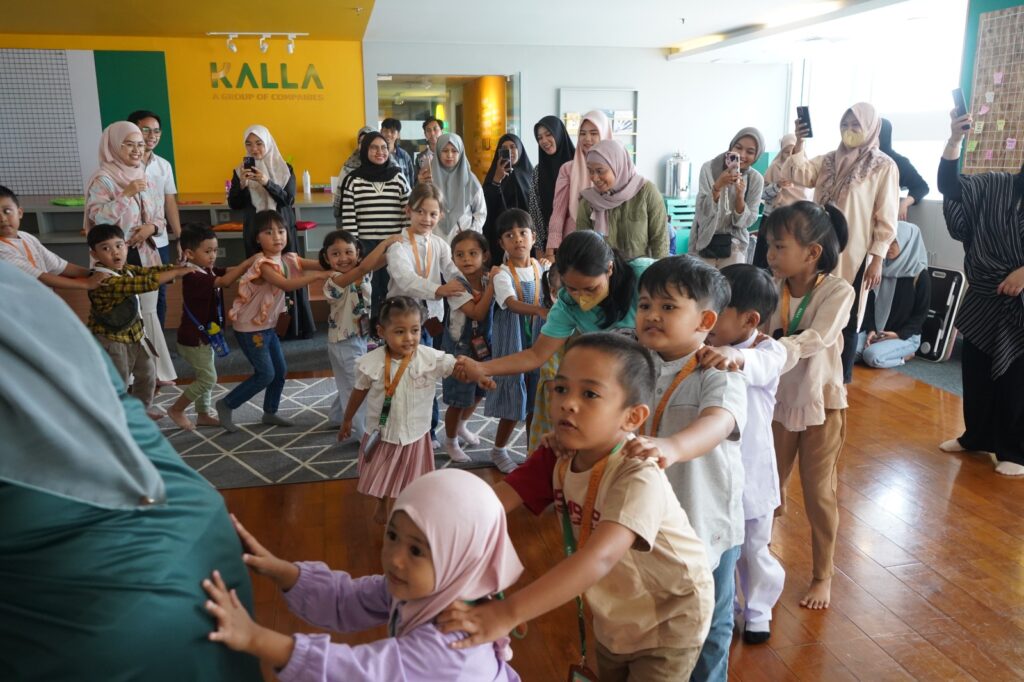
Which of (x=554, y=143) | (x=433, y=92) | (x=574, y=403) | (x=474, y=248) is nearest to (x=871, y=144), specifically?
→ (x=554, y=143)

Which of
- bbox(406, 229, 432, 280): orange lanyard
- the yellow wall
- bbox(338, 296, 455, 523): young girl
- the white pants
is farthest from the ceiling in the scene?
the white pants

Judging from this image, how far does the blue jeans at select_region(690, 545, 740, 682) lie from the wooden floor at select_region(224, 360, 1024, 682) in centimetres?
43

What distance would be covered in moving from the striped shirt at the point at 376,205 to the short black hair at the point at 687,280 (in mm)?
2913

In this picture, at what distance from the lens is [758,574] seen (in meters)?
2.27

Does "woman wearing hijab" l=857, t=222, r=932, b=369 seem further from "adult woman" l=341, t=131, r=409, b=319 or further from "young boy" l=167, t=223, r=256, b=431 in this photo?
"young boy" l=167, t=223, r=256, b=431

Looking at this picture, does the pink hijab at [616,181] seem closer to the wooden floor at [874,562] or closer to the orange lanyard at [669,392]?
the wooden floor at [874,562]

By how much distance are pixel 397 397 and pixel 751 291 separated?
55.3 inches

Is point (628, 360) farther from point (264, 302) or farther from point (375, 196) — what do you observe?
point (375, 196)

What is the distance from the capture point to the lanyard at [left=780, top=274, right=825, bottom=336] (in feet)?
7.57

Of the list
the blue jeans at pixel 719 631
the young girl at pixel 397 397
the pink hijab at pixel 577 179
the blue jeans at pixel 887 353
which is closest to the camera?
the blue jeans at pixel 719 631

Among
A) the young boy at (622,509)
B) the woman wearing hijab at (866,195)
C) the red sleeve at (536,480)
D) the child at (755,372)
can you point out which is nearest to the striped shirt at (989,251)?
the woman wearing hijab at (866,195)

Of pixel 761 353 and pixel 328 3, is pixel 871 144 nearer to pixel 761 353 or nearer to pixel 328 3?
pixel 761 353

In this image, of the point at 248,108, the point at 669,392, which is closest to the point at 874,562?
the point at 669,392

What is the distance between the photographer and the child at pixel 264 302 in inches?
155
